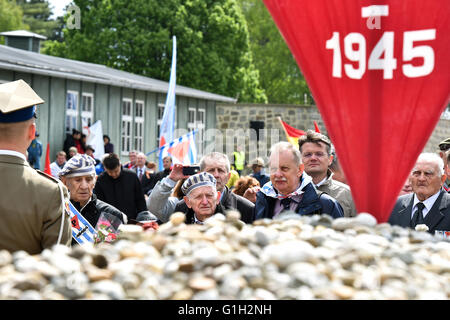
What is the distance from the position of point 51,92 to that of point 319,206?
18.0 meters

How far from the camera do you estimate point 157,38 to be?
35.6 m

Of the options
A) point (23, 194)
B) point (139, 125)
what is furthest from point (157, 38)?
point (23, 194)

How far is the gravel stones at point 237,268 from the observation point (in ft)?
8.32

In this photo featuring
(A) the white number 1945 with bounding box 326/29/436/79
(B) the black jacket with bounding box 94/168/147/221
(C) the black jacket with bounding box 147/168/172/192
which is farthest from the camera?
(C) the black jacket with bounding box 147/168/172/192

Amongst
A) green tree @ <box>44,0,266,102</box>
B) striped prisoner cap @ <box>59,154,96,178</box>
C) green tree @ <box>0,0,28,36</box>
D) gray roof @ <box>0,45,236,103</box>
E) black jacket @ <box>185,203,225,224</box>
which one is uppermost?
green tree @ <box>0,0,28,36</box>

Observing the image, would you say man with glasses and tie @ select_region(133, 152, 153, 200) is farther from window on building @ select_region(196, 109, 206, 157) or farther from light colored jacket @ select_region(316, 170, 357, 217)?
window on building @ select_region(196, 109, 206, 157)

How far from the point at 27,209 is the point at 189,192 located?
230cm

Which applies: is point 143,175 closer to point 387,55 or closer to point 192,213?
point 192,213

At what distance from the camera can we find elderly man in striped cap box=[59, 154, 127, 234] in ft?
19.3

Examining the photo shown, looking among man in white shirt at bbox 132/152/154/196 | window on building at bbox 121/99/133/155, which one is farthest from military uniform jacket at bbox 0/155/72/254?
window on building at bbox 121/99/133/155

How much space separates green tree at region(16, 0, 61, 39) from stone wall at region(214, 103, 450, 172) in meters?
34.8

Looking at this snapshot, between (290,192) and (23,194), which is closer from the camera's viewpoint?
(23,194)

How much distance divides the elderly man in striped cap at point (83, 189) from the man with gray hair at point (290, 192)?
115 centimetres

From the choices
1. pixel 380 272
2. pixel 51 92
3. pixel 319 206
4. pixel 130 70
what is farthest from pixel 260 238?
pixel 130 70
